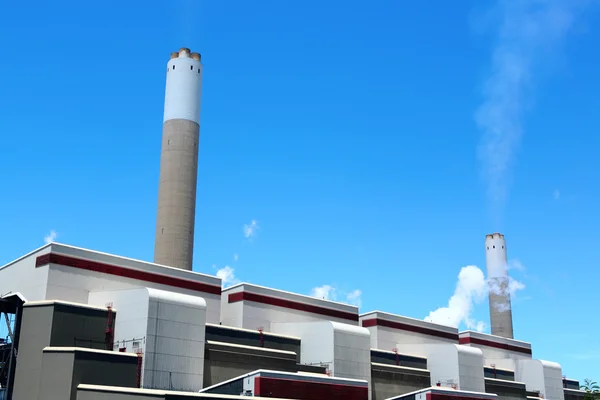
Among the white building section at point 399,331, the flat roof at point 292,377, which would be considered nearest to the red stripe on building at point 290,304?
the white building section at point 399,331

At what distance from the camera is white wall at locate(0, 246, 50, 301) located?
46375 mm

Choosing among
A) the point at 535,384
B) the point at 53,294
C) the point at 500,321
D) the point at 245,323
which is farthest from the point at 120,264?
the point at 500,321

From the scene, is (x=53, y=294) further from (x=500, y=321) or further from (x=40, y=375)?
(x=500, y=321)

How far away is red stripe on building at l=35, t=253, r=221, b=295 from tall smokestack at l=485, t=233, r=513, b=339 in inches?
→ 2324

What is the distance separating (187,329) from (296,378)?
8.10 meters

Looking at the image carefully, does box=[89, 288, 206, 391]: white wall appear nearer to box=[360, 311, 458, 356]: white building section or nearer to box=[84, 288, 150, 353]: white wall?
box=[84, 288, 150, 353]: white wall

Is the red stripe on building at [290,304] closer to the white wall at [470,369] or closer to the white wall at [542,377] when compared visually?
the white wall at [470,369]

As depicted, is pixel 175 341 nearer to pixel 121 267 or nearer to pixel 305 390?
pixel 121 267

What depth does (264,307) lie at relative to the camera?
196ft

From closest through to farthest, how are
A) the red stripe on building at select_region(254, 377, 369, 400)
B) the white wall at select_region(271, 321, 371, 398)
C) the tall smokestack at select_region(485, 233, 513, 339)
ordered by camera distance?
the red stripe on building at select_region(254, 377, 369, 400) < the white wall at select_region(271, 321, 371, 398) < the tall smokestack at select_region(485, 233, 513, 339)

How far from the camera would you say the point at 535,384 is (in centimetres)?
8175

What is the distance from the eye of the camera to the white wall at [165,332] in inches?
1683

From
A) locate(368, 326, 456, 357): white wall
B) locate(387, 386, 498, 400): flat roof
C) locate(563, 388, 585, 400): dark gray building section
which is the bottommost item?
locate(387, 386, 498, 400): flat roof

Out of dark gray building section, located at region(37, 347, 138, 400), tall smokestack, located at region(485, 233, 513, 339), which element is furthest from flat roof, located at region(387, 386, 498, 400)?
tall smokestack, located at region(485, 233, 513, 339)
